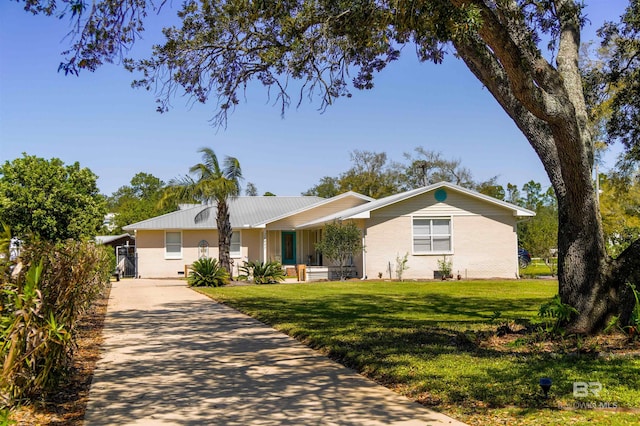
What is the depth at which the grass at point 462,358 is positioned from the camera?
5.81 m

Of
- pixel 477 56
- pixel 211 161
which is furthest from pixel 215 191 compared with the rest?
pixel 477 56

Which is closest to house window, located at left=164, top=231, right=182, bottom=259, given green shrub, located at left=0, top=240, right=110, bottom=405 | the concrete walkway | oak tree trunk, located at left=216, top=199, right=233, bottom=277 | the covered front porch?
the covered front porch

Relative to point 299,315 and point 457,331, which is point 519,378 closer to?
point 457,331

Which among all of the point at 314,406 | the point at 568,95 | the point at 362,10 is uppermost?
the point at 362,10

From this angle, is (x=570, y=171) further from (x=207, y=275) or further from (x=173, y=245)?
(x=173, y=245)

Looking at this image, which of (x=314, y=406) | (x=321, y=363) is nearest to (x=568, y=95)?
(x=321, y=363)

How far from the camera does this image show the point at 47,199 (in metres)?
31.6

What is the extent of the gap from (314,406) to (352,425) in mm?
793

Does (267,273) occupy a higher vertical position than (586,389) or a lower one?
higher

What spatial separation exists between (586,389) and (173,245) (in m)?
30.0

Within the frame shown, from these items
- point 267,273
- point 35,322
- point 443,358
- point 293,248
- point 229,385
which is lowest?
point 229,385

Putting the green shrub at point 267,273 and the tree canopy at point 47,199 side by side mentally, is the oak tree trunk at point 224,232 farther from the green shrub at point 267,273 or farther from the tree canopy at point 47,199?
the tree canopy at point 47,199

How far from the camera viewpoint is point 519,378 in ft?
22.2

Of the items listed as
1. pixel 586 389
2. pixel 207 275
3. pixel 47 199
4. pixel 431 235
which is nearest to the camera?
pixel 586 389
